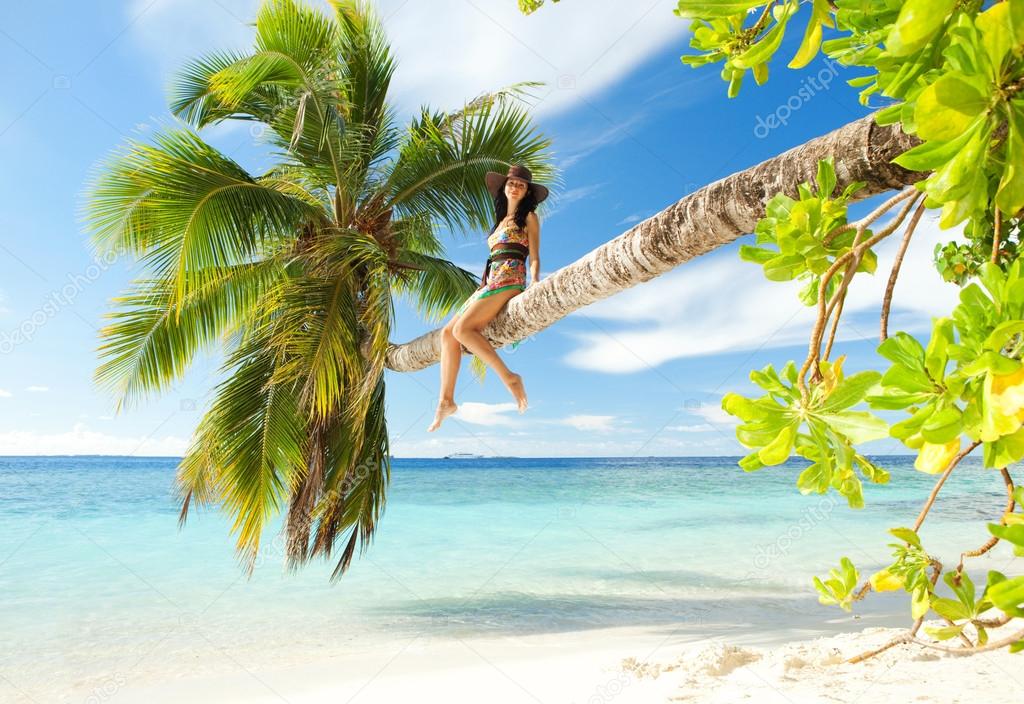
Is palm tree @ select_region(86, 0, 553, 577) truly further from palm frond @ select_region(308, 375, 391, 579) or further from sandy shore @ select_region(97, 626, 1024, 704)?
sandy shore @ select_region(97, 626, 1024, 704)

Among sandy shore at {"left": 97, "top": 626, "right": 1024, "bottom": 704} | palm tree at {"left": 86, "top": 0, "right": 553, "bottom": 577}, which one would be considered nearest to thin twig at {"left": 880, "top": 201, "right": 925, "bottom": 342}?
sandy shore at {"left": 97, "top": 626, "right": 1024, "bottom": 704}

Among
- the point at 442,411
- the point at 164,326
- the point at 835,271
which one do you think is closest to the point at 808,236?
the point at 835,271

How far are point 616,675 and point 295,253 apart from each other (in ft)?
15.0

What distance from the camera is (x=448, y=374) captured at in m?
3.61

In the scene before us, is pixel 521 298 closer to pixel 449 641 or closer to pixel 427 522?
pixel 449 641

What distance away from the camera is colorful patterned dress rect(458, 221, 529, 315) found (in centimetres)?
346

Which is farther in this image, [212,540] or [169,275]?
[212,540]

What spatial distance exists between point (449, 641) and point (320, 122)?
534 cm

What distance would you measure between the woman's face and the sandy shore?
128 inches

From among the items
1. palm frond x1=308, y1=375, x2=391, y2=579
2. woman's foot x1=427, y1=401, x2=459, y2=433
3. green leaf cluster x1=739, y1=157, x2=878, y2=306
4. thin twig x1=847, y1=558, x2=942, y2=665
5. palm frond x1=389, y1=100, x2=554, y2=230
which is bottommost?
palm frond x1=308, y1=375, x2=391, y2=579

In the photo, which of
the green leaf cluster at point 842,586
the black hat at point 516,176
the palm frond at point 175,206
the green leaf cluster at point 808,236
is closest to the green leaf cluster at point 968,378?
the green leaf cluster at point 808,236

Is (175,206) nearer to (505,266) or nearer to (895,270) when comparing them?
(505,266)

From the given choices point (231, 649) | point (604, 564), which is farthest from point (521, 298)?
point (604, 564)

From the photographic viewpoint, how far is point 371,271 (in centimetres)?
525
